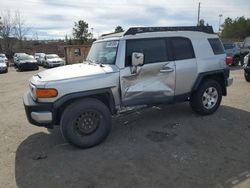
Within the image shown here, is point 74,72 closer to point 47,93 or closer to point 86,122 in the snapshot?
point 47,93

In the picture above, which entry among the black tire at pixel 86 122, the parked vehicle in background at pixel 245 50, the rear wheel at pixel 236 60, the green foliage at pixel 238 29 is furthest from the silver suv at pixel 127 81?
the green foliage at pixel 238 29

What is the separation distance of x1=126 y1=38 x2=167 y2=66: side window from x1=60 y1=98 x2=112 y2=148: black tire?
1029mm

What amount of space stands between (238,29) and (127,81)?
59.1 metres

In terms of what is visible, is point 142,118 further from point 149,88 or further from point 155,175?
point 155,175

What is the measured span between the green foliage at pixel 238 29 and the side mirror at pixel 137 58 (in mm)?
57523

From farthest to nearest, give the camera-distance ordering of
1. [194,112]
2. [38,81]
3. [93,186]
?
[194,112]
[38,81]
[93,186]

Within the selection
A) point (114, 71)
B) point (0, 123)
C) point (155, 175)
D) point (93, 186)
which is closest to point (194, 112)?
point (114, 71)

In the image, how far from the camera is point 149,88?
17.4ft

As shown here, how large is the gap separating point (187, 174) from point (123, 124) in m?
2.41

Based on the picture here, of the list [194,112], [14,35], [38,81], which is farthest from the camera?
[14,35]

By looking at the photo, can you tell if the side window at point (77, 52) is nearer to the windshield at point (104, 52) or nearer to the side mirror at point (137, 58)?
the windshield at point (104, 52)

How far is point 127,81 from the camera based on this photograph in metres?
5.05

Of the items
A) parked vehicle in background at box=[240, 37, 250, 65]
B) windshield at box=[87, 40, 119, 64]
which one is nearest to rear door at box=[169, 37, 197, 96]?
windshield at box=[87, 40, 119, 64]

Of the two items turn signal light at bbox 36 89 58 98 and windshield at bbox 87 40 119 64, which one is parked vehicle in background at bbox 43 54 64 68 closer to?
windshield at bbox 87 40 119 64
